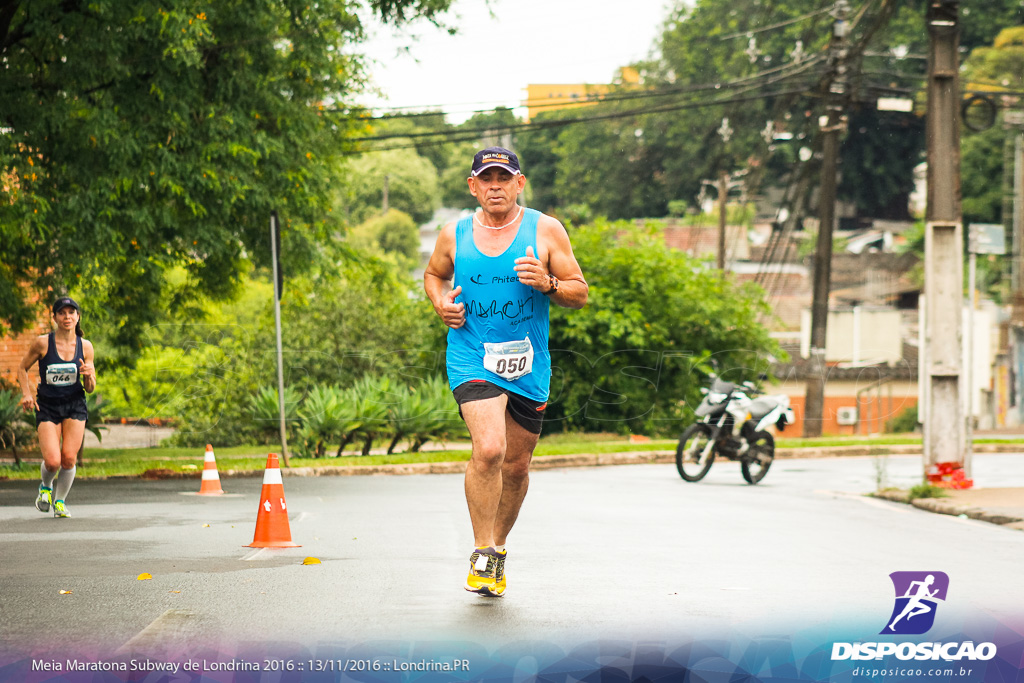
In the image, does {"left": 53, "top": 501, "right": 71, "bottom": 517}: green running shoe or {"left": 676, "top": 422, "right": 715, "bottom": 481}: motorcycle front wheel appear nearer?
{"left": 53, "top": 501, "right": 71, "bottom": 517}: green running shoe

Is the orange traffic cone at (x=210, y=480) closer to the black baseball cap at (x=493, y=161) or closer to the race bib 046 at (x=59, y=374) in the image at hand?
the race bib 046 at (x=59, y=374)

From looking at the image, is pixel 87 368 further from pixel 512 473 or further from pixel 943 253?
pixel 943 253

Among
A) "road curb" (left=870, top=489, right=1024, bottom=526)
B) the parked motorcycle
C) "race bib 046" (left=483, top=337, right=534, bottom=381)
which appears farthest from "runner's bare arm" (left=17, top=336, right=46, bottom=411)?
"road curb" (left=870, top=489, right=1024, bottom=526)

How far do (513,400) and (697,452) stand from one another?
10371mm

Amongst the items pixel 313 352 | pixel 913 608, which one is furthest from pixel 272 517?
pixel 313 352

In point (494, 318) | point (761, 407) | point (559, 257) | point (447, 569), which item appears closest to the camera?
point (494, 318)

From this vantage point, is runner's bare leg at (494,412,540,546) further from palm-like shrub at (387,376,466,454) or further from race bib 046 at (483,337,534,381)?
palm-like shrub at (387,376,466,454)

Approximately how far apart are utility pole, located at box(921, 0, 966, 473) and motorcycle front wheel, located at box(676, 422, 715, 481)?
Answer: 9.17 feet

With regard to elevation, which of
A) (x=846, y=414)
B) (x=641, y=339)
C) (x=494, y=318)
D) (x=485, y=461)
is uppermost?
(x=494, y=318)

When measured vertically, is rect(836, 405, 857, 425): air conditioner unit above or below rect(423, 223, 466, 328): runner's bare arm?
below

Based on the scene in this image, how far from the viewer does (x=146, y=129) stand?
1558 centimetres

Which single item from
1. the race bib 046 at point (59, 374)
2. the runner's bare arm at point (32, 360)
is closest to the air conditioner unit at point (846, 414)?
the race bib 046 at point (59, 374)

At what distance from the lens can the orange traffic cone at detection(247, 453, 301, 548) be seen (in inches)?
342

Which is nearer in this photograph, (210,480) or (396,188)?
(210,480)
